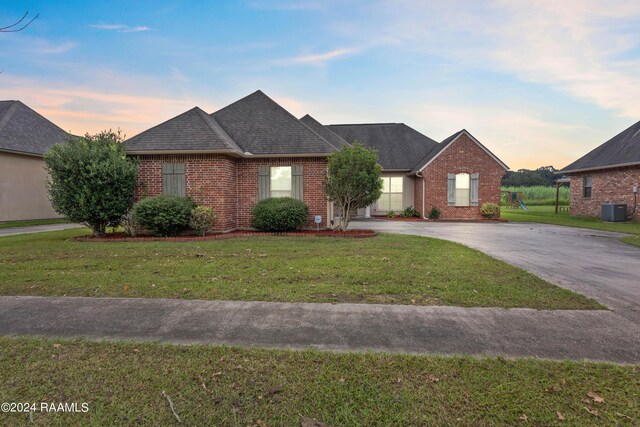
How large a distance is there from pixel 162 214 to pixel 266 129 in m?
6.01

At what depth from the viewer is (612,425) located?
2148mm

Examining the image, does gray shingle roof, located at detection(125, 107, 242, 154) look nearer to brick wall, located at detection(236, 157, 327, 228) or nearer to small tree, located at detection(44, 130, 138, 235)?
brick wall, located at detection(236, 157, 327, 228)

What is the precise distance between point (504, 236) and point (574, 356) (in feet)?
35.3

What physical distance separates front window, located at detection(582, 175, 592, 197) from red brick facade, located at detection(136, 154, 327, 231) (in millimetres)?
20797

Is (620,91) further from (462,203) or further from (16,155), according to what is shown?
(16,155)

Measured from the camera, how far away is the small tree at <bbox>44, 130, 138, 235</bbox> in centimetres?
1073

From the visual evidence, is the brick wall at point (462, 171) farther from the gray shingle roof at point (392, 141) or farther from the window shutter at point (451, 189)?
the gray shingle roof at point (392, 141)

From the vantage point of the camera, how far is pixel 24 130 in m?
19.9

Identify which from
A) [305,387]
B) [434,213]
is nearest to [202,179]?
[305,387]

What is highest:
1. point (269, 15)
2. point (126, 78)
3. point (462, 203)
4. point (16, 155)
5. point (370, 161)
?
point (269, 15)

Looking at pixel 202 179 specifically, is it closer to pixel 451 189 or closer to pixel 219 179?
pixel 219 179

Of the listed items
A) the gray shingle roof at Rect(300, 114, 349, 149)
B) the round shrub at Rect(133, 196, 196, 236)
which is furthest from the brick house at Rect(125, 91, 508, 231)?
the gray shingle roof at Rect(300, 114, 349, 149)

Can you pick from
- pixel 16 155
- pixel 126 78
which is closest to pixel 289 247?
pixel 126 78

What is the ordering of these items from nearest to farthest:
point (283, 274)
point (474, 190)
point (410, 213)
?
1. point (283, 274)
2. point (474, 190)
3. point (410, 213)
